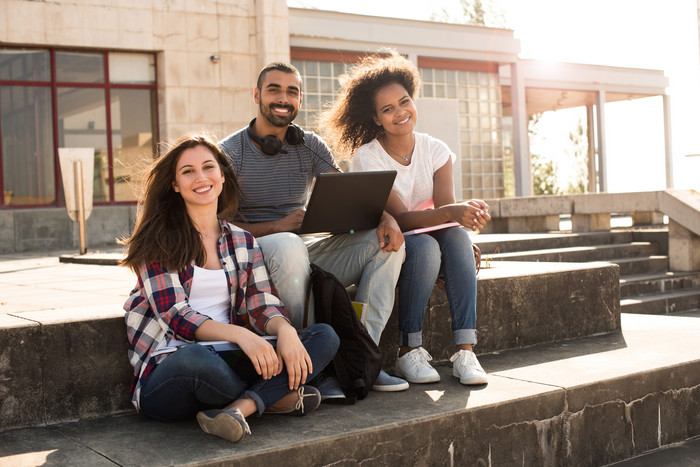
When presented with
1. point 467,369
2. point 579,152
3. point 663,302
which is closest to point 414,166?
point 467,369

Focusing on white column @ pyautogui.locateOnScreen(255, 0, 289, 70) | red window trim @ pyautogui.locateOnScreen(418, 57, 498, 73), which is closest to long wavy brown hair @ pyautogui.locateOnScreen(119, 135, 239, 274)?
white column @ pyautogui.locateOnScreen(255, 0, 289, 70)

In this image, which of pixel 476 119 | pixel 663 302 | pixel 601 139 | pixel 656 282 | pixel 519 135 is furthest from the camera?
pixel 601 139

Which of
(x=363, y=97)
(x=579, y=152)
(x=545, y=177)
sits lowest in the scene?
(x=363, y=97)

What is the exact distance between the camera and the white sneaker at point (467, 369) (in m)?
3.75

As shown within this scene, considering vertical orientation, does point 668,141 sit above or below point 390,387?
above

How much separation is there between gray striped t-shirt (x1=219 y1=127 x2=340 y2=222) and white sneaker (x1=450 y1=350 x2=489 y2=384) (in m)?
1.12

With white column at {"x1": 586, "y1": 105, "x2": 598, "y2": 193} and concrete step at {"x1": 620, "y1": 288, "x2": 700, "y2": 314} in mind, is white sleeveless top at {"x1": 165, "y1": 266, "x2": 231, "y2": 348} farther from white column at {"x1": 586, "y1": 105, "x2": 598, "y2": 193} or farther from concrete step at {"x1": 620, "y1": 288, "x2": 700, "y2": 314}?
white column at {"x1": 586, "y1": 105, "x2": 598, "y2": 193}

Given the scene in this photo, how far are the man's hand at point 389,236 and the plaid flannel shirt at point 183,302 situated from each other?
0.61 m

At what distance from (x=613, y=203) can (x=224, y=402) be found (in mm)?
9218

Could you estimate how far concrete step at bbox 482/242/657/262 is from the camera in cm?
881

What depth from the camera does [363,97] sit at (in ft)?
14.6

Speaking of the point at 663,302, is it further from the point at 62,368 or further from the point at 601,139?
the point at 601,139

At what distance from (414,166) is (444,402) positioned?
1375 mm

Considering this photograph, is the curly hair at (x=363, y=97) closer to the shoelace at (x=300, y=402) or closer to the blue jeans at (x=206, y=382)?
the blue jeans at (x=206, y=382)
